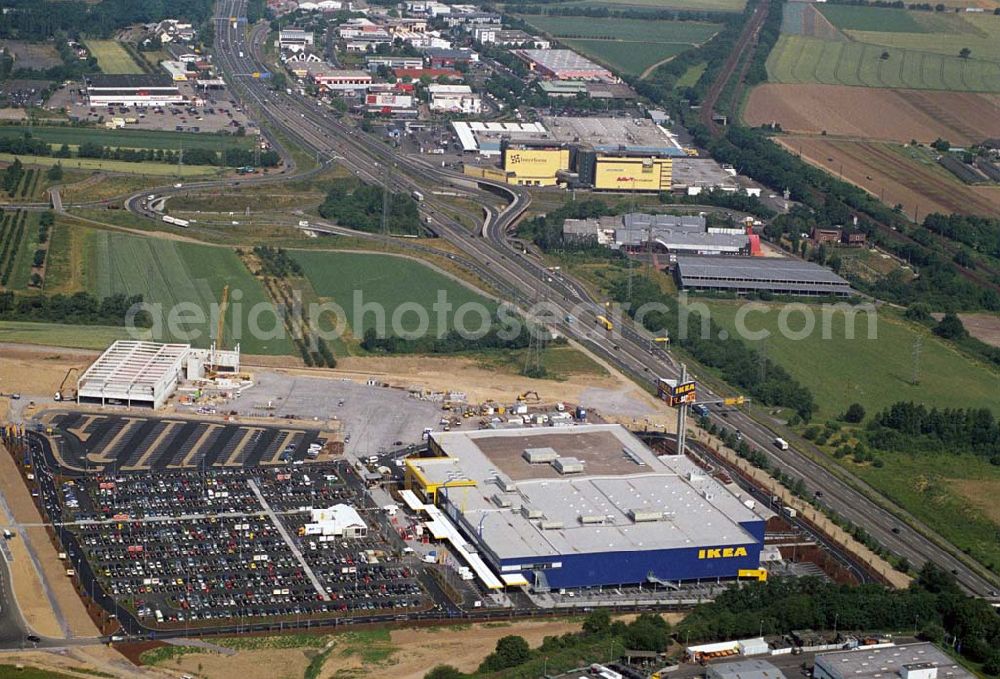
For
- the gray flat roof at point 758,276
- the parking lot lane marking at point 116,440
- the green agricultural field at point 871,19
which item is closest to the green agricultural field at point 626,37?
the green agricultural field at point 871,19

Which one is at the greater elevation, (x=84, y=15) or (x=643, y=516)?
(x=84, y=15)

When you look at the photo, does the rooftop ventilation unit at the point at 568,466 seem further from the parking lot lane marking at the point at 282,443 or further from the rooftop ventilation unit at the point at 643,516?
the parking lot lane marking at the point at 282,443

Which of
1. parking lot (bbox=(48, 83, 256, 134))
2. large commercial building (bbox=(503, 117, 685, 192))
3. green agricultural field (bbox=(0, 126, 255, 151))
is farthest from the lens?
parking lot (bbox=(48, 83, 256, 134))

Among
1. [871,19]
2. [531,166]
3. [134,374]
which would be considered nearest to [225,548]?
[134,374]

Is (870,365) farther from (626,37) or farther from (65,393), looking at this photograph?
(626,37)

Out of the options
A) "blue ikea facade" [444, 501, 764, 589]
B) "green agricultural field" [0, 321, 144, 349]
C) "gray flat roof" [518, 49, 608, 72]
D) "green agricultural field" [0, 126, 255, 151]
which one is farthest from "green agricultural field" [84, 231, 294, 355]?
"gray flat roof" [518, 49, 608, 72]

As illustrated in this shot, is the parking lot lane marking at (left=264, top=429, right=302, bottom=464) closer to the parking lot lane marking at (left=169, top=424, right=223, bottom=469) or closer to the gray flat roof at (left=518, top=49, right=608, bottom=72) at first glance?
the parking lot lane marking at (left=169, top=424, right=223, bottom=469)

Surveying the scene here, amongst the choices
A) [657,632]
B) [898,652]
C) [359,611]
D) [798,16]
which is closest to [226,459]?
[359,611]
